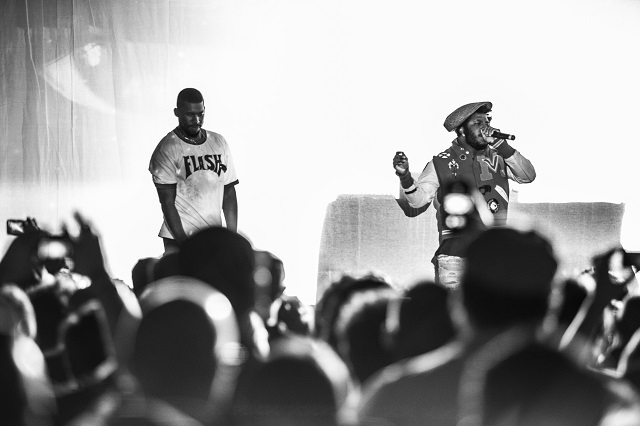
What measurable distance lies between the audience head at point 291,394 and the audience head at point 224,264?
0.15 m

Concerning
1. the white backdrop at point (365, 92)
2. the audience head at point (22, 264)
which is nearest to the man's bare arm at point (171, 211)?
the white backdrop at point (365, 92)

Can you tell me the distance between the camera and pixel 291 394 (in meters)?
0.36

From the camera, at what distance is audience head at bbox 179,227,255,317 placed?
20.2 inches

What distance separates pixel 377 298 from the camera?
576 millimetres

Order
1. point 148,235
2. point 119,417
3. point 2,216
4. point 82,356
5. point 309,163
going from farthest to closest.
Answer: point 309,163 → point 148,235 → point 2,216 → point 82,356 → point 119,417

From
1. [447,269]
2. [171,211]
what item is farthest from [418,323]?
[171,211]

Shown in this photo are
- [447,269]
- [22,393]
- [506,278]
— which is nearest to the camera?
[22,393]

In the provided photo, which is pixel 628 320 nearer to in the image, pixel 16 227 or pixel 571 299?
pixel 571 299

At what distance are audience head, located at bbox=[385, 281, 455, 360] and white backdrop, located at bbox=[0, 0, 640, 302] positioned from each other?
16.3 feet

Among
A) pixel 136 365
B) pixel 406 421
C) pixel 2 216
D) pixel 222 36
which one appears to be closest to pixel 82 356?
pixel 136 365

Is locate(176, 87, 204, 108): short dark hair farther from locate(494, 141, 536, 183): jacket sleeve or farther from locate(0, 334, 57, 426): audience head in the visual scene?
locate(0, 334, 57, 426): audience head

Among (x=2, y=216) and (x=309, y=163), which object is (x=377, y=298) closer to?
(x=2, y=216)

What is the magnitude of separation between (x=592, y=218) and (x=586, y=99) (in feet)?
3.15

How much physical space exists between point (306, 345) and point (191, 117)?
313cm
